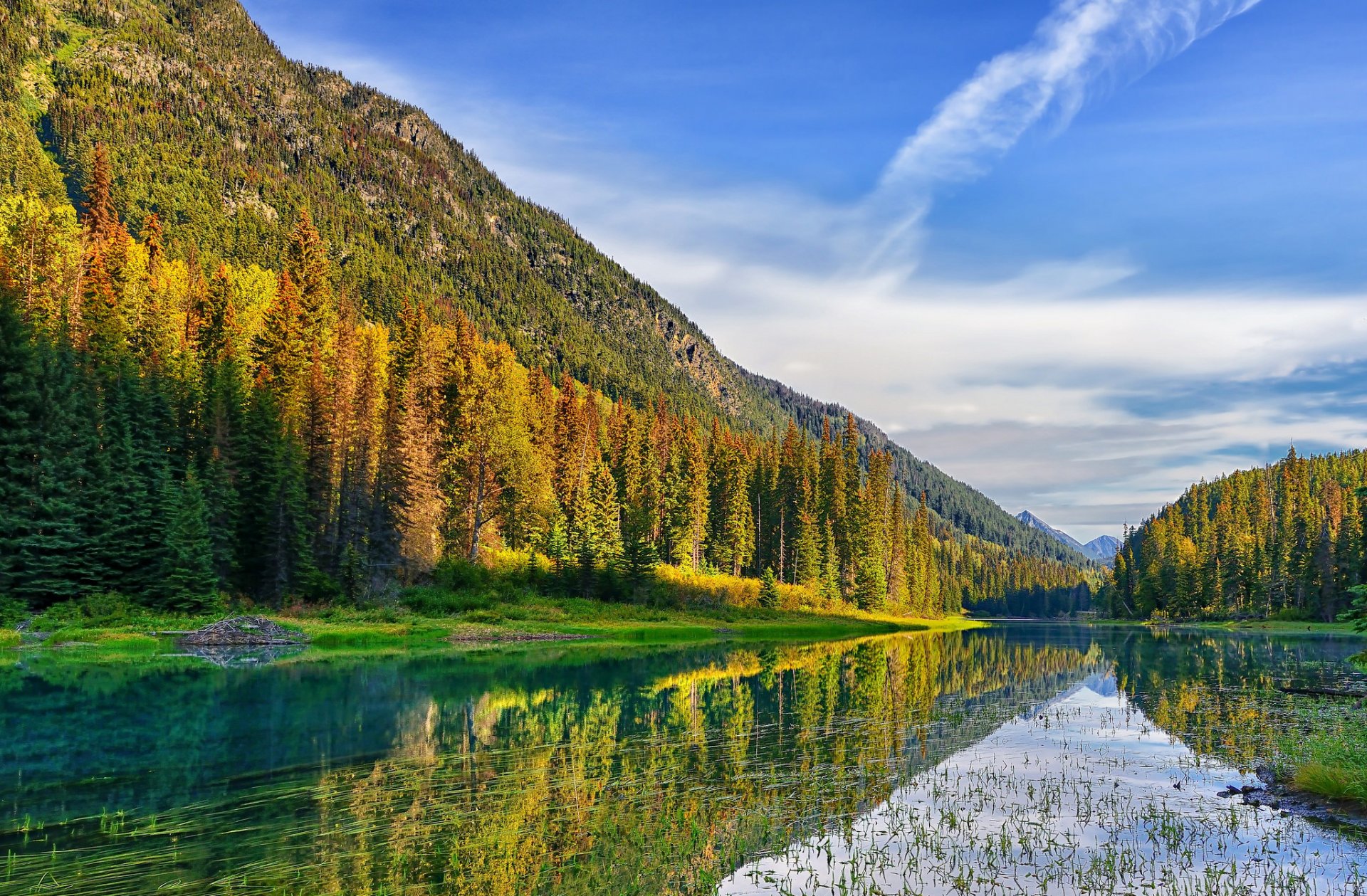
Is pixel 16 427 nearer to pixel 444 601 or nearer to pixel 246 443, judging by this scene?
pixel 246 443

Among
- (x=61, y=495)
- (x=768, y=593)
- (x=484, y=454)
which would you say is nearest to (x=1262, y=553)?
(x=768, y=593)

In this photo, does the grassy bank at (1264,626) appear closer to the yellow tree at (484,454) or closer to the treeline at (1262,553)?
→ the treeline at (1262,553)

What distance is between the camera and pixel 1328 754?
15.8 metres

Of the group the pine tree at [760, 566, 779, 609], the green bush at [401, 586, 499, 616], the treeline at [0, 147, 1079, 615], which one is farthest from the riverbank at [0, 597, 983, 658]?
the treeline at [0, 147, 1079, 615]

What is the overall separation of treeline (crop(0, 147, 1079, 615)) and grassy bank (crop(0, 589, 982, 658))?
128 inches

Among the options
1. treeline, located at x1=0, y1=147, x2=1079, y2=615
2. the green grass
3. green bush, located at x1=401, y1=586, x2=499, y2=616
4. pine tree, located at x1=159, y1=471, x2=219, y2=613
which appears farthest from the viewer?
green bush, located at x1=401, y1=586, x2=499, y2=616

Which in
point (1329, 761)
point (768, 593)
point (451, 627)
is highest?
point (1329, 761)

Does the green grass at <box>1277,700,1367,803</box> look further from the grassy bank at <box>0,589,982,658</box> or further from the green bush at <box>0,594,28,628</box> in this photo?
the green bush at <box>0,594,28,628</box>

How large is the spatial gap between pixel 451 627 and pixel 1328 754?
4237cm

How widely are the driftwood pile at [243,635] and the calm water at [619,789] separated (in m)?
7.42

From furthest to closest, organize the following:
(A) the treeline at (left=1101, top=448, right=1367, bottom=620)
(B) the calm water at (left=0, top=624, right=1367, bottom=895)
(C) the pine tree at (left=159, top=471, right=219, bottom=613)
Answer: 1. (A) the treeline at (left=1101, top=448, right=1367, bottom=620)
2. (C) the pine tree at (left=159, top=471, right=219, bottom=613)
3. (B) the calm water at (left=0, top=624, right=1367, bottom=895)

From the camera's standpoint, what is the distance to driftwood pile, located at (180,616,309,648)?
39.5 m

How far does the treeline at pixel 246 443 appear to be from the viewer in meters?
43.0

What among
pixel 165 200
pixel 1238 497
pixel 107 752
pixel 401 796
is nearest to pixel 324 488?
pixel 107 752
